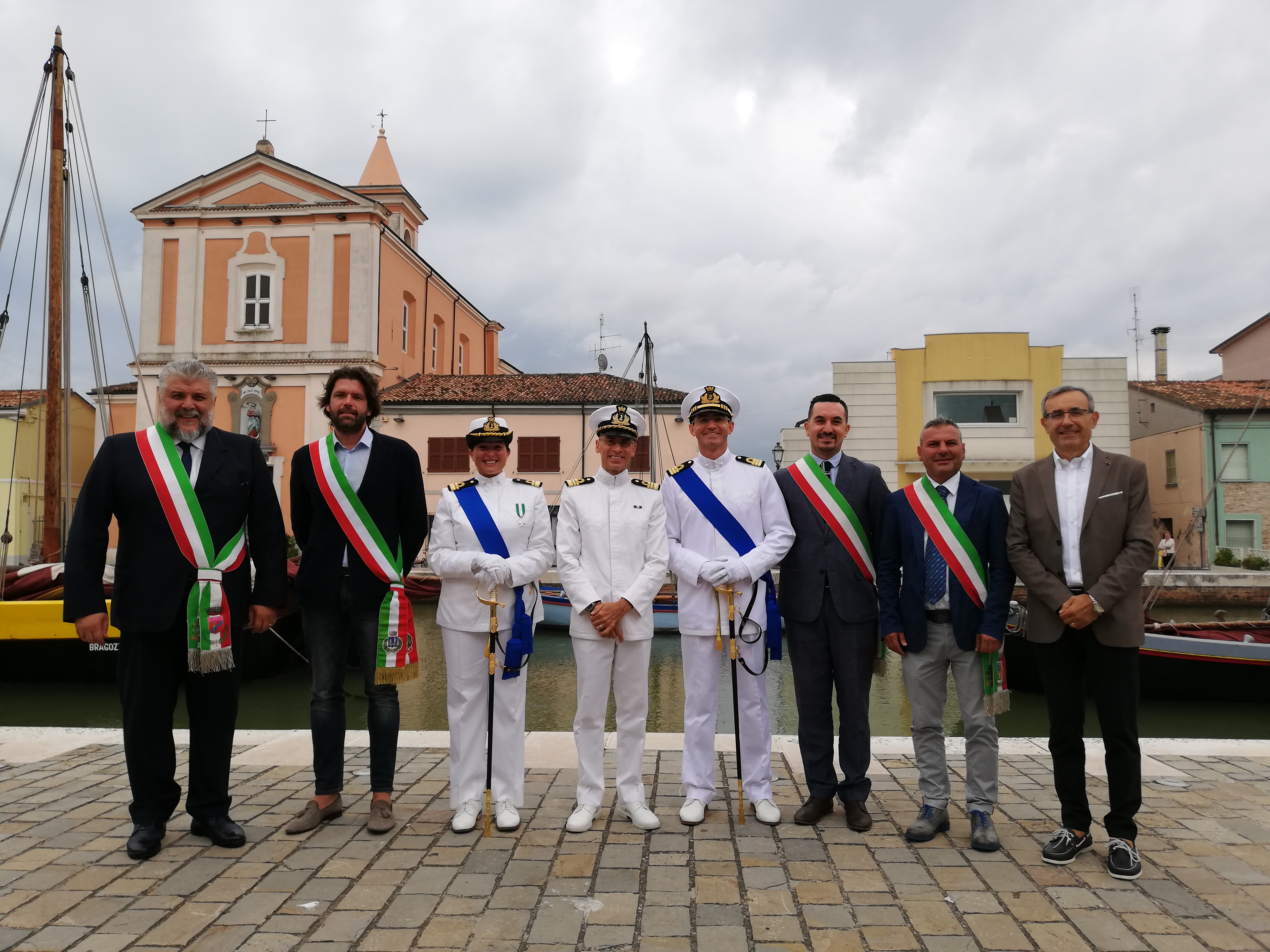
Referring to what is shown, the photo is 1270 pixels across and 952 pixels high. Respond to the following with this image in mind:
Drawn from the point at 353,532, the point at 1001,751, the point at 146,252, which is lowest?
the point at 1001,751

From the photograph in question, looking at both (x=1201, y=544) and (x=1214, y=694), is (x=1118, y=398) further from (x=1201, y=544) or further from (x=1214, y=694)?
(x=1214, y=694)

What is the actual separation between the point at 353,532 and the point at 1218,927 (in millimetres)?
3843

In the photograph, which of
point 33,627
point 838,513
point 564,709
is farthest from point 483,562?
point 33,627

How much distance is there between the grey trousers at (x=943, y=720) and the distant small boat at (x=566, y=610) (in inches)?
505

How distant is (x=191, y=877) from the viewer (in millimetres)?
3535

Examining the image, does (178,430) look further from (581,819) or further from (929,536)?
(929,536)

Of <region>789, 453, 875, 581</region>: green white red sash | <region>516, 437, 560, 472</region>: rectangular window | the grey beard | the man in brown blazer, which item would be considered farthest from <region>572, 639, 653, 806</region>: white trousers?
<region>516, 437, 560, 472</region>: rectangular window

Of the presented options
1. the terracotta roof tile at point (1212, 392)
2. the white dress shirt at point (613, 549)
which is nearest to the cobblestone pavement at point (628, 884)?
the white dress shirt at point (613, 549)

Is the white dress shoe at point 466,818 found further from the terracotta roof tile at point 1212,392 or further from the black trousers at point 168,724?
the terracotta roof tile at point 1212,392

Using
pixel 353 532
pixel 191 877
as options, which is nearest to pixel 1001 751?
pixel 353 532

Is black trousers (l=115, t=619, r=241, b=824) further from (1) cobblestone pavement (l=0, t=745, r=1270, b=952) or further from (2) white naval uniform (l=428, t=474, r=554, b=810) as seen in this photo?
(2) white naval uniform (l=428, t=474, r=554, b=810)

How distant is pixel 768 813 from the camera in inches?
163

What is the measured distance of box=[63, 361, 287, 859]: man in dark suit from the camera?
12.6 ft

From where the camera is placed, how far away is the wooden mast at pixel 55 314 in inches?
589
